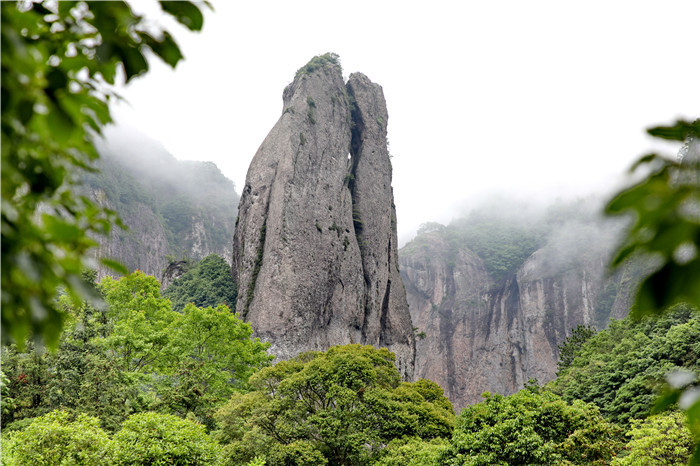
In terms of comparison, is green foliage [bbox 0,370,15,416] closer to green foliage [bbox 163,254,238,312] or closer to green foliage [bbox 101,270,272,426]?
green foliage [bbox 101,270,272,426]

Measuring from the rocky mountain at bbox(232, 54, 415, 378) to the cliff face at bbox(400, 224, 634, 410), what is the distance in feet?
75.6

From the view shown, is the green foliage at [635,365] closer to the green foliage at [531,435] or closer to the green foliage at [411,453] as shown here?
the green foliage at [531,435]

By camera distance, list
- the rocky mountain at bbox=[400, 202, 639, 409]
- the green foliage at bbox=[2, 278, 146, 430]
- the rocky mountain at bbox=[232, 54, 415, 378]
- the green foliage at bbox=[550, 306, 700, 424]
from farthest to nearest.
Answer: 1. the rocky mountain at bbox=[400, 202, 639, 409]
2. the rocky mountain at bbox=[232, 54, 415, 378]
3. the green foliage at bbox=[550, 306, 700, 424]
4. the green foliage at bbox=[2, 278, 146, 430]

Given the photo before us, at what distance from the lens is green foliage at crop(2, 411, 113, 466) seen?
806 centimetres

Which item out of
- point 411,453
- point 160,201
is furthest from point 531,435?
point 160,201

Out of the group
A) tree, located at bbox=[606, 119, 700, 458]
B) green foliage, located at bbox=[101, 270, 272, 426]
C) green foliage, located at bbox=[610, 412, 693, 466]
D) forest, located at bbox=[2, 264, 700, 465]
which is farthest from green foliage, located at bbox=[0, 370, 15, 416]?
green foliage, located at bbox=[610, 412, 693, 466]

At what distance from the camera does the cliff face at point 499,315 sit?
58188mm

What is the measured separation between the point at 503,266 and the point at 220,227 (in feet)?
173

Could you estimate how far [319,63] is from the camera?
37.9 metres

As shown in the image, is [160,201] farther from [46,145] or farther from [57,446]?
[46,145]

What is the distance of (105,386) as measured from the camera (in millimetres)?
14086

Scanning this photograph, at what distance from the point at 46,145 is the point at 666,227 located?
132cm

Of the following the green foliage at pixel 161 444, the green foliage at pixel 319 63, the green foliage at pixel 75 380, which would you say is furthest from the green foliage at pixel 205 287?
the green foliage at pixel 161 444

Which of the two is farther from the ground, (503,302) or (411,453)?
(503,302)
